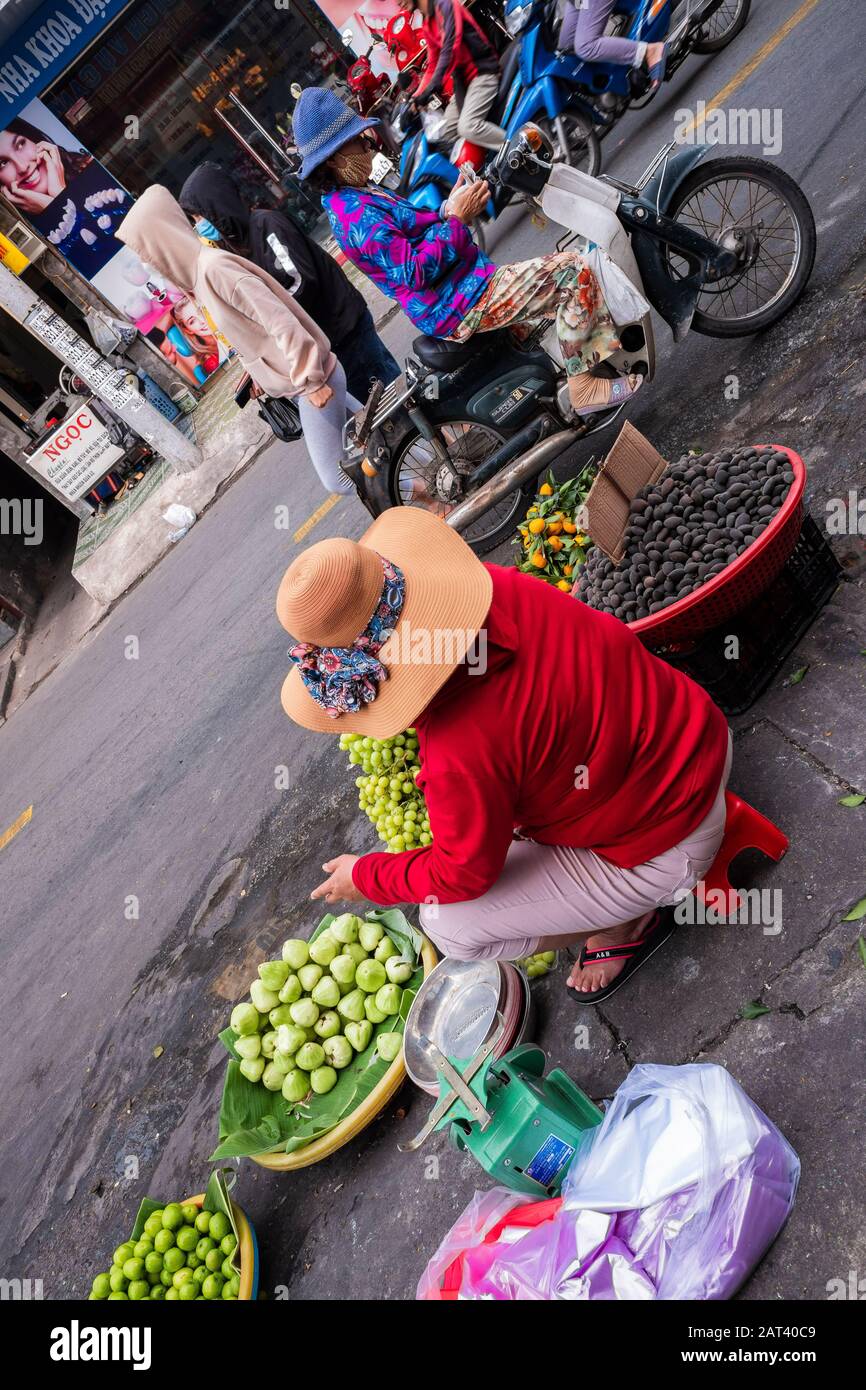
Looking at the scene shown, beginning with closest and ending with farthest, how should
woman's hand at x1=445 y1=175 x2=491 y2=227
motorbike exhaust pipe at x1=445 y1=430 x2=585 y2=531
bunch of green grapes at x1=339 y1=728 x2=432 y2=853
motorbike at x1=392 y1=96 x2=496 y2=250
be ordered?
bunch of green grapes at x1=339 y1=728 x2=432 y2=853 < motorbike exhaust pipe at x1=445 y1=430 x2=585 y2=531 < woman's hand at x1=445 y1=175 x2=491 y2=227 < motorbike at x1=392 y1=96 x2=496 y2=250

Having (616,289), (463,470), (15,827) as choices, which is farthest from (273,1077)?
(15,827)

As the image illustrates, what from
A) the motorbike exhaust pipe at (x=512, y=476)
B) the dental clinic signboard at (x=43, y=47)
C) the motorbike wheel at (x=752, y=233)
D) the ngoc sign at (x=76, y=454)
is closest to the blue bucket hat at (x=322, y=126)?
the motorbike wheel at (x=752, y=233)

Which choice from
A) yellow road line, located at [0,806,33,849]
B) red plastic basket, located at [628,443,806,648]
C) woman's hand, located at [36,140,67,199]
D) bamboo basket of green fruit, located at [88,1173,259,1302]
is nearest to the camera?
red plastic basket, located at [628,443,806,648]

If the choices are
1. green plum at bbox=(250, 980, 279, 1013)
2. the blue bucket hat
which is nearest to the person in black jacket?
the blue bucket hat

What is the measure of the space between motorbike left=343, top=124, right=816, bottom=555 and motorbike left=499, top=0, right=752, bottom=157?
8.31 feet

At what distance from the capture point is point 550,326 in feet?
14.2

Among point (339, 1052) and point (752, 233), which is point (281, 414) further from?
point (339, 1052)

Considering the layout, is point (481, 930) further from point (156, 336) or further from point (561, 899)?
point (156, 336)

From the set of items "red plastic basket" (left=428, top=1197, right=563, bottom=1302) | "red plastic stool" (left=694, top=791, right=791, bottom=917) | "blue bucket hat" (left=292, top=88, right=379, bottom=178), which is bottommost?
"red plastic stool" (left=694, top=791, right=791, bottom=917)

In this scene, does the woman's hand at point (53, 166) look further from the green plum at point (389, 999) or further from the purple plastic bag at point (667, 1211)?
the purple plastic bag at point (667, 1211)

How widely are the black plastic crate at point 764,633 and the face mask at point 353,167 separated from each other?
A: 2.50m

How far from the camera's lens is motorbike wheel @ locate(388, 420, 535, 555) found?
4.75 metres

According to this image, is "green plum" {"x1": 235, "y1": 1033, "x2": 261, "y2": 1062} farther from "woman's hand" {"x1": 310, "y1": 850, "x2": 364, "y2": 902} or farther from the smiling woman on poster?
the smiling woman on poster

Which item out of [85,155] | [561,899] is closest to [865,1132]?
[561,899]
